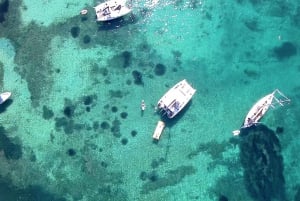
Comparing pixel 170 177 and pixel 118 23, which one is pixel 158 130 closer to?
pixel 170 177

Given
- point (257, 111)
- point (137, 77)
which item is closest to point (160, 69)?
point (137, 77)

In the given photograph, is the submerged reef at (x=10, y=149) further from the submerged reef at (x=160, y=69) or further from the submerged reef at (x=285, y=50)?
the submerged reef at (x=285, y=50)

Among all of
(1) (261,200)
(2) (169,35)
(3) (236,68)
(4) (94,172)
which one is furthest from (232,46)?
(4) (94,172)

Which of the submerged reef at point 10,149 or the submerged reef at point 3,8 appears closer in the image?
the submerged reef at point 10,149

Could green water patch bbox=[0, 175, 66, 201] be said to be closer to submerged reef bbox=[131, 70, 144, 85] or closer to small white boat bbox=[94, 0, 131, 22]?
submerged reef bbox=[131, 70, 144, 85]

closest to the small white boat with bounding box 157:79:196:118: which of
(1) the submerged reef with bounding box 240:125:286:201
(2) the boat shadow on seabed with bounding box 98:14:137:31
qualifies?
(1) the submerged reef with bounding box 240:125:286:201

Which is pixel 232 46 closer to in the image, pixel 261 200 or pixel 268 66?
pixel 268 66

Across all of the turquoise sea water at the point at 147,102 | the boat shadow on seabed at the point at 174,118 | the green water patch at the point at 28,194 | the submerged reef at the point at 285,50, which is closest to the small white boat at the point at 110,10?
the turquoise sea water at the point at 147,102
